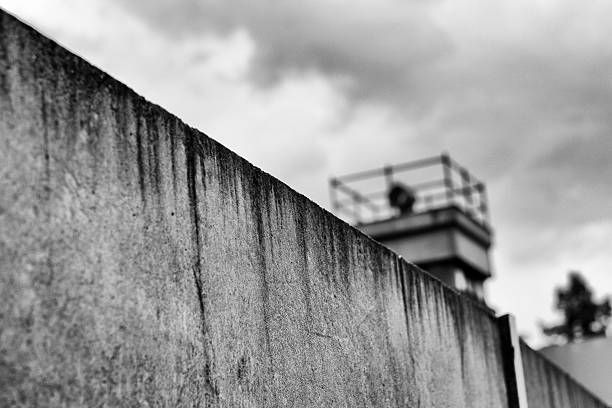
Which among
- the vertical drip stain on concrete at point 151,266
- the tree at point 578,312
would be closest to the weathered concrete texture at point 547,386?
the vertical drip stain on concrete at point 151,266

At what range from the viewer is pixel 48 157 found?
6.25 feet

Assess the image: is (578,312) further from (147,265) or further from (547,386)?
(147,265)

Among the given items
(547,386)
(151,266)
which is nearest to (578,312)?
(547,386)

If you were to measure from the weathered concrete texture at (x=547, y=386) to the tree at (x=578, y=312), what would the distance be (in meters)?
17.8

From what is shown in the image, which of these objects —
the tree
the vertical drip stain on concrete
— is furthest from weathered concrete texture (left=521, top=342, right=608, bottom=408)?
the tree

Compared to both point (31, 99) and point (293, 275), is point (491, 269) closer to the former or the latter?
point (293, 275)

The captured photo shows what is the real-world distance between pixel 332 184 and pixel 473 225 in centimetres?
204

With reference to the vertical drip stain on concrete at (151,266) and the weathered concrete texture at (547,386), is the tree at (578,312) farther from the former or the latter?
the vertical drip stain on concrete at (151,266)

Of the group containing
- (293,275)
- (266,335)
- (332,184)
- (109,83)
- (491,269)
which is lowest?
(266,335)

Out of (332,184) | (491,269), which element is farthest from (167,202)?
(491,269)

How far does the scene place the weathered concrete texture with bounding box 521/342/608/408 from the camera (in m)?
6.05

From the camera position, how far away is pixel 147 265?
7.16 ft

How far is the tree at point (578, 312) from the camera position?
25.2 metres

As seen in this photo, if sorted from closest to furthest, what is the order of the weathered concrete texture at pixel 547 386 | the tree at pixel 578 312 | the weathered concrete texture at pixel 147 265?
1. the weathered concrete texture at pixel 147 265
2. the weathered concrete texture at pixel 547 386
3. the tree at pixel 578 312
